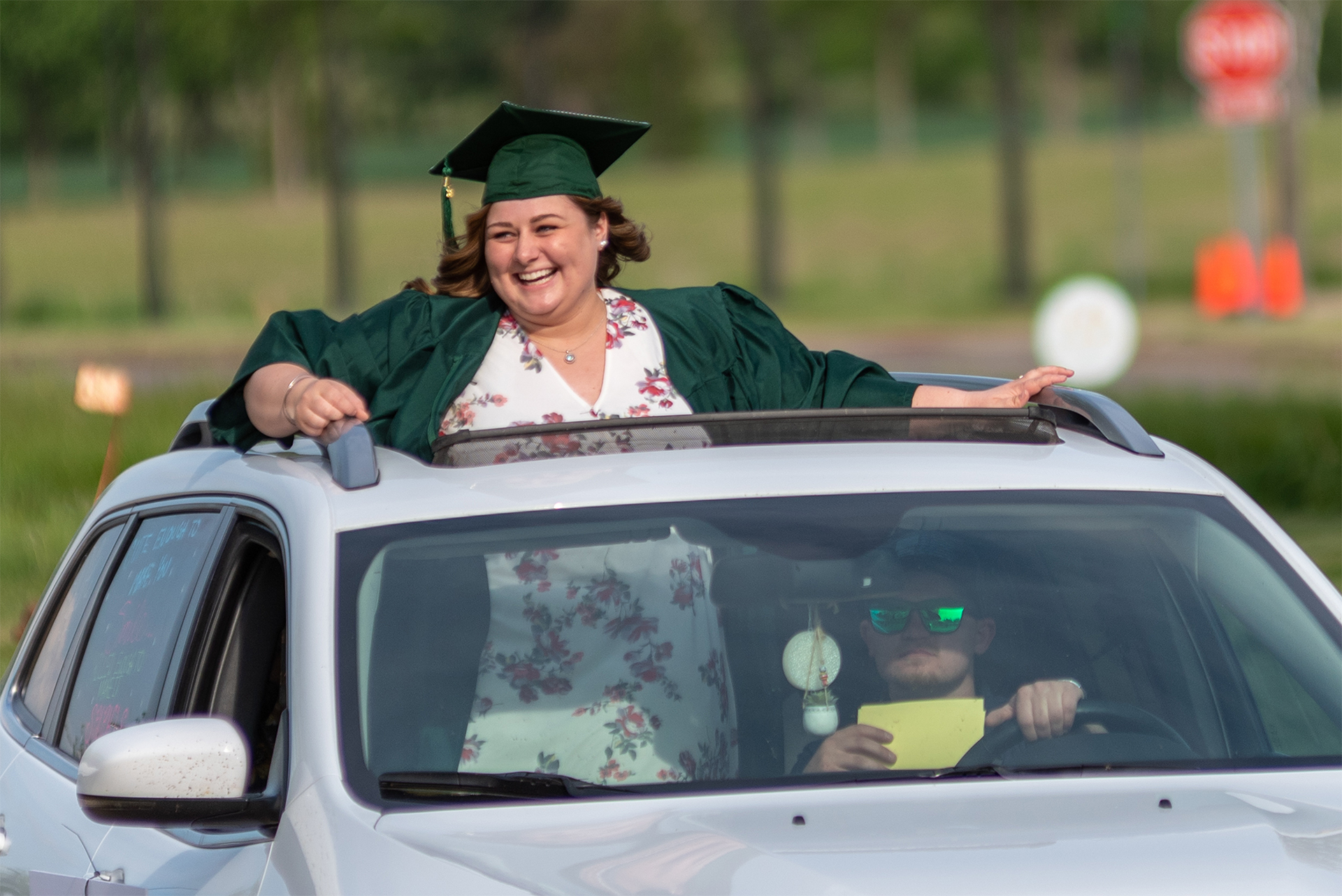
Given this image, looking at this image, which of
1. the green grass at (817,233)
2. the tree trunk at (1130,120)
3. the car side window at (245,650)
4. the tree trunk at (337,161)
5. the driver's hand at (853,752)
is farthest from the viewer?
the green grass at (817,233)

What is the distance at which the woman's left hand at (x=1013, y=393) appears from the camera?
11.4 ft

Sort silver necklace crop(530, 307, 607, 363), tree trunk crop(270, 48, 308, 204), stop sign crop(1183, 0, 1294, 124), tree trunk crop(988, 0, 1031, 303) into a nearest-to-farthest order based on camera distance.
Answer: silver necklace crop(530, 307, 607, 363) → stop sign crop(1183, 0, 1294, 124) → tree trunk crop(988, 0, 1031, 303) → tree trunk crop(270, 48, 308, 204)

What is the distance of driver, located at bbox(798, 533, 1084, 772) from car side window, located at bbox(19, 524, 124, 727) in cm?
155

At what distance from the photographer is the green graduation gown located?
3.52m

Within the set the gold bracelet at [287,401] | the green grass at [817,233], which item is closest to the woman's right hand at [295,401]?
the gold bracelet at [287,401]

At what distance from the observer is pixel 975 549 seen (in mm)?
2863

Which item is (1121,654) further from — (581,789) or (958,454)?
(581,789)

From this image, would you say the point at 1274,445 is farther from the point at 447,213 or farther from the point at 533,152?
the point at 533,152

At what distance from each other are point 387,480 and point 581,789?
23.2 inches

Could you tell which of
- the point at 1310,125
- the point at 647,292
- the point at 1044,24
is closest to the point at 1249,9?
the point at 647,292

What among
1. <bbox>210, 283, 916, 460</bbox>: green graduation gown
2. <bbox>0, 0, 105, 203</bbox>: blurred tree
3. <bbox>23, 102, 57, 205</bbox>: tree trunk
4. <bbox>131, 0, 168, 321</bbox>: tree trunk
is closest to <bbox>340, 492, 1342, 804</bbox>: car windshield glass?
<bbox>210, 283, 916, 460</bbox>: green graduation gown

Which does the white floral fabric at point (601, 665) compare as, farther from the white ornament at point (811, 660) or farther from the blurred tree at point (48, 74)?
the blurred tree at point (48, 74)

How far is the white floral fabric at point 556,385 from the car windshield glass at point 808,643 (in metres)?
0.78

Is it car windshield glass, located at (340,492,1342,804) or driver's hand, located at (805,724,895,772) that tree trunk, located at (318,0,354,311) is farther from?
driver's hand, located at (805,724,895,772)
